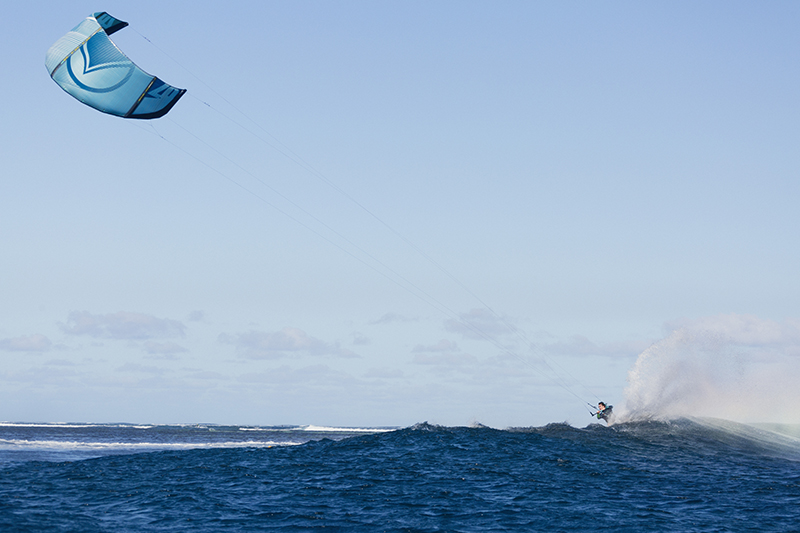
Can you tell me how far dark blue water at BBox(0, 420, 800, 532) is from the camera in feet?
52.5

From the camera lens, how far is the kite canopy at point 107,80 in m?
25.8

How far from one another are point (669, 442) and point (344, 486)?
1833cm

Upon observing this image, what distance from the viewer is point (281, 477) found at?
902 inches

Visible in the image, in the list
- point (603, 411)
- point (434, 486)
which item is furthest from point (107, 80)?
point (603, 411)

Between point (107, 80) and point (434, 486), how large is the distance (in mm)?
21341

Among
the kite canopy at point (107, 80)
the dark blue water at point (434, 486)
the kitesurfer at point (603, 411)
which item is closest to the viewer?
the dark blue water at point (434, 486)

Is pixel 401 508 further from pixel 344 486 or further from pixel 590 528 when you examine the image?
pixel 590 528

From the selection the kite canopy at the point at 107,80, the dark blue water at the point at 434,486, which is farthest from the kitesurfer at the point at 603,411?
the kite canopy at the point at 107,80

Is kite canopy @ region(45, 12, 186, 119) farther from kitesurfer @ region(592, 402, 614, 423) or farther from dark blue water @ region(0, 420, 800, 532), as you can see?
kitesurfer @ region(592, 402, 614, 423)

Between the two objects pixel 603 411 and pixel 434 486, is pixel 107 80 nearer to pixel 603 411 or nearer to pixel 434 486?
pixel 434 486

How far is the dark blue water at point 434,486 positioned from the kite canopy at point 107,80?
15.2 metres

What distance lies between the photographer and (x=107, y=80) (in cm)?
2598

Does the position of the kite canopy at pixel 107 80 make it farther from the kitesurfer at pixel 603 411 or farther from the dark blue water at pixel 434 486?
the kitesurfer at pixel 603 411

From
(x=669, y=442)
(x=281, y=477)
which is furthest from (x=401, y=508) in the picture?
(x=669, y=442)
